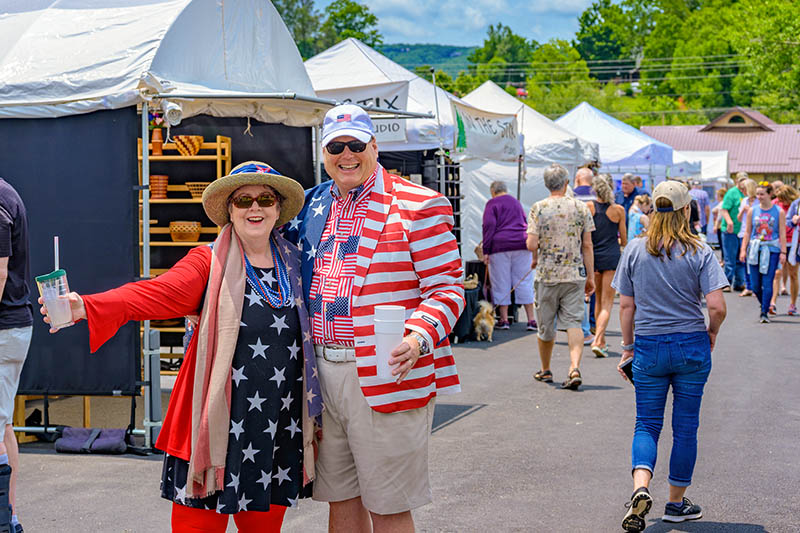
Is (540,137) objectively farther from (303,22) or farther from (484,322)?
(303,22)

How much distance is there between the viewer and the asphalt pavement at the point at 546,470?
5.69 m

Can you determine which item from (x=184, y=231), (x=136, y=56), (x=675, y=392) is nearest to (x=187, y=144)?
(x=184, y=231)

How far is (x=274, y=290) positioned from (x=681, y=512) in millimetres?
3055

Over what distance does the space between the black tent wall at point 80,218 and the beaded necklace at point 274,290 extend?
144 inches

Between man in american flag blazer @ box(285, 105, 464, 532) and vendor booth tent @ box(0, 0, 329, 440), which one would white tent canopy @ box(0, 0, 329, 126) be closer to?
vendor booth tent @ box(0, 0, 329, 440)

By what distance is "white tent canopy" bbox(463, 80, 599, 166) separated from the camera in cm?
1908

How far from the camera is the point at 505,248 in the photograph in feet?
45.6

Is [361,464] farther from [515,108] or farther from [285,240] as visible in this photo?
[515,108]

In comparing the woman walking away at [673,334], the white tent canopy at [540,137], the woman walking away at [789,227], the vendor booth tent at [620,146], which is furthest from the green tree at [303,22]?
the woman walking away at [673,334]

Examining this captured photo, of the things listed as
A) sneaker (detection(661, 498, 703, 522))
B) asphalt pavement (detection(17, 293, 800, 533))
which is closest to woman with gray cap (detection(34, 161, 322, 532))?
asphalt pavement (detection(17, 293, 800, 533))

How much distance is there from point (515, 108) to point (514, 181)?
5.38 feet

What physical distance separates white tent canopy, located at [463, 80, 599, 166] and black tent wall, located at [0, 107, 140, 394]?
1224 centimetres

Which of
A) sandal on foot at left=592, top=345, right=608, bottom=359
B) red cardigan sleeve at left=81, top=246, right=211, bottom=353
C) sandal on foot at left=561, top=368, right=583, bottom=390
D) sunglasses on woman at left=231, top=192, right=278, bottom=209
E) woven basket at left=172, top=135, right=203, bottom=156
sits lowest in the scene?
sandal on foot at left=592, top=345, right=608, bottom=359

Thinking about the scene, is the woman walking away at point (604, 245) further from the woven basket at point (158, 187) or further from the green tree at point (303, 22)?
the green tree at point (303, 22)
